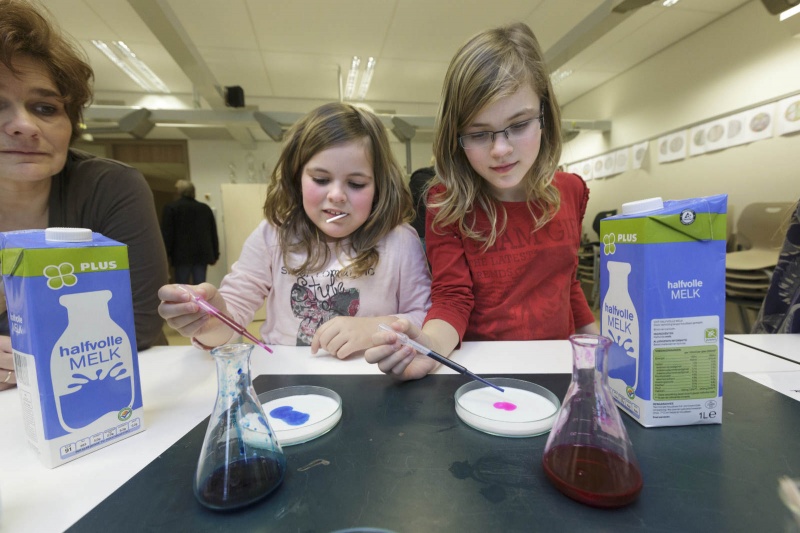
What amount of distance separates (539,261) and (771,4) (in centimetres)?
189

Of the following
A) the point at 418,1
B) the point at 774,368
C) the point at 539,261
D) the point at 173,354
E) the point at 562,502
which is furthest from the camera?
the point at 418,1

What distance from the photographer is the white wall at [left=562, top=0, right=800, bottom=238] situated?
7.92 ft

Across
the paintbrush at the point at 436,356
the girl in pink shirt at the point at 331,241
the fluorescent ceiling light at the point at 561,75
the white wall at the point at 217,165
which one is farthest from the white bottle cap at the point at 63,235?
the white wall at the point at 217,165

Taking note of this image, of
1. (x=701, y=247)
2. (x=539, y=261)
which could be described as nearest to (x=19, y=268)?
(x=701, y=247)

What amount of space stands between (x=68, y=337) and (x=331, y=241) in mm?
655

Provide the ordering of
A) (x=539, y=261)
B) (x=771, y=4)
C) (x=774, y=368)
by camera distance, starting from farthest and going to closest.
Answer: (x=771, y=4) < (x=539, y=261) < (x=774, y=368)

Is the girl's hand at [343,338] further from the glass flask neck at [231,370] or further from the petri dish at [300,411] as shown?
the glass flask neck at [231,370]

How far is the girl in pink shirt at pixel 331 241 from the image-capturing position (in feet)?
2.98

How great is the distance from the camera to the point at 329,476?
37 cm

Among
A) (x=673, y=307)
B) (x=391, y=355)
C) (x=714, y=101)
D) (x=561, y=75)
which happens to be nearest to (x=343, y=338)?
(x=391, y=355)

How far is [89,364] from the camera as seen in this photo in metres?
0.43

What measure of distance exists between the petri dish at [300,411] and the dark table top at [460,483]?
0.01 metres

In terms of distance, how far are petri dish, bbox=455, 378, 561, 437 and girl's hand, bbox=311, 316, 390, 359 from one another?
9.6 inches

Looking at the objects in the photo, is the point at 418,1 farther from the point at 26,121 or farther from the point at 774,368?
the point at 774,368
